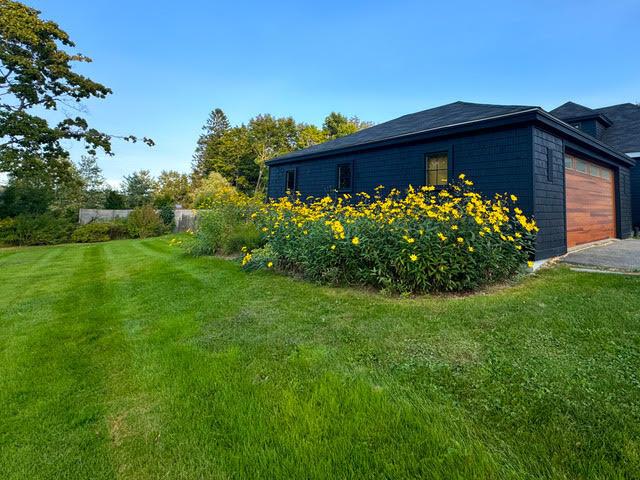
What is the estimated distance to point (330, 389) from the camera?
6.49ft

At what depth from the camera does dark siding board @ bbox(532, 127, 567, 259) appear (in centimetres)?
601

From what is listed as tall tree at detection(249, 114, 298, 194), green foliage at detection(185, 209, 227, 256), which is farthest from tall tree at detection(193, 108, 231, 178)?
green foliage at detection(185, 209, 227, 256)

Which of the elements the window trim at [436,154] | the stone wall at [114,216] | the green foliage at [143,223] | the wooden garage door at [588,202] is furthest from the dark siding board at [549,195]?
the green foliage at [143,223]

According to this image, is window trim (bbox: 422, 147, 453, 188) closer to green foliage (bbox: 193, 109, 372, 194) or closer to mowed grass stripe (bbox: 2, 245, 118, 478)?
mowed grass stripe (bbox: 2, 245, 118, 478)

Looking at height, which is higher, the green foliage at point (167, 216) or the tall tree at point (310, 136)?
the tall tree at point (310, 136)

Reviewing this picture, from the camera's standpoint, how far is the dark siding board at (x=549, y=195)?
6.01m

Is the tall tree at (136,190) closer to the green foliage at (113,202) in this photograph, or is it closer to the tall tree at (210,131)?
the green foliage at (113,202)

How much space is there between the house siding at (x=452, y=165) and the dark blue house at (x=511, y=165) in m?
0.02

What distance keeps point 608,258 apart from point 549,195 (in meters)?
1.53

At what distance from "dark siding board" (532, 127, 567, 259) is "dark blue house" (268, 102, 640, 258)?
2 cm

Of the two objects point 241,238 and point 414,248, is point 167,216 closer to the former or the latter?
point 241,238

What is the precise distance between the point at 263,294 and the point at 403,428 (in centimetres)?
298

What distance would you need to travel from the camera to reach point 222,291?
456cm

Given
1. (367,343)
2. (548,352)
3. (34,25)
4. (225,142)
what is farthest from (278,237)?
(225,142)
